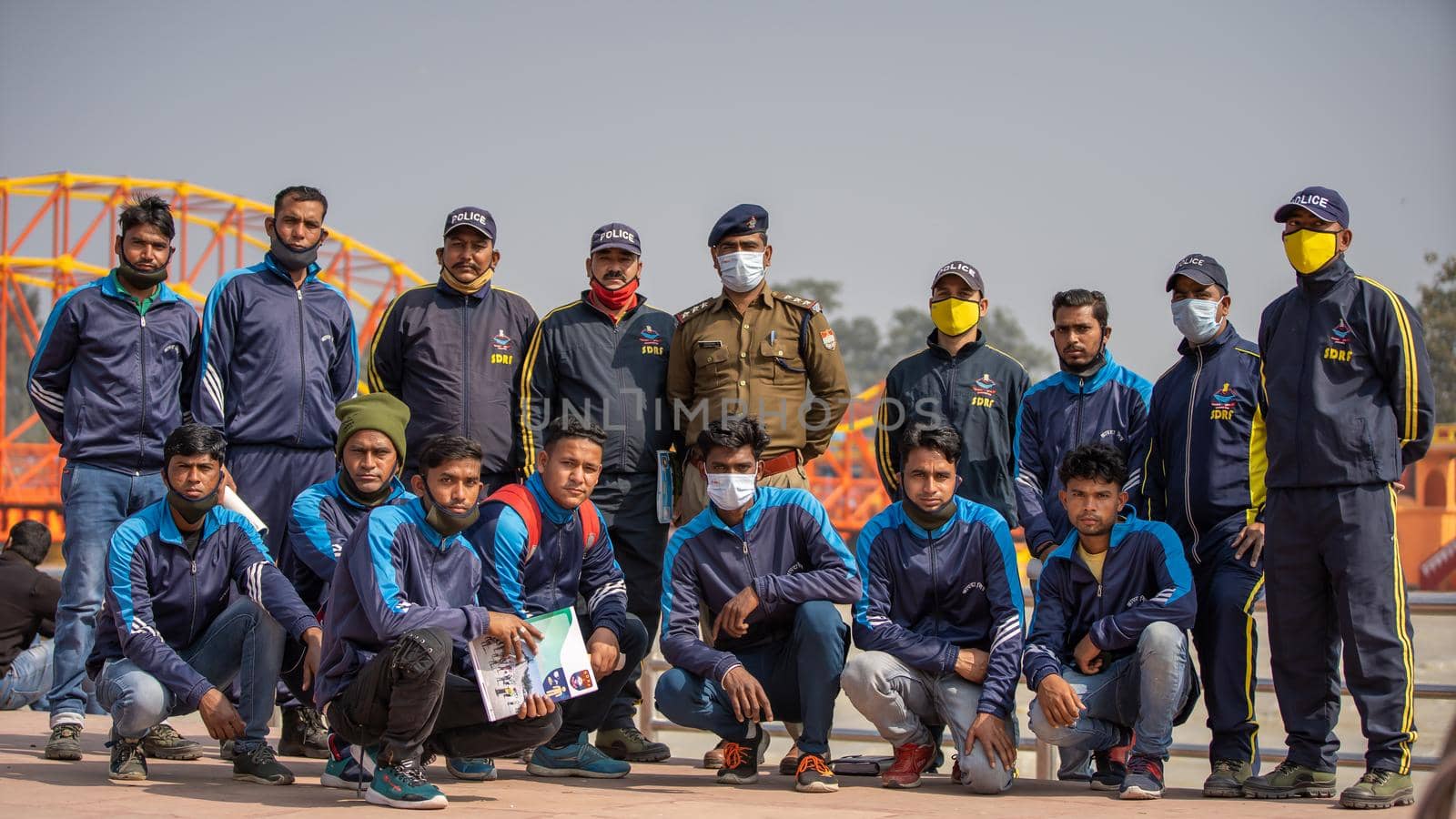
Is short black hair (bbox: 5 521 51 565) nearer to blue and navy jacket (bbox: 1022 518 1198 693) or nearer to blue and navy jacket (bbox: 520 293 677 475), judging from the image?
blue and navy jacket (bbox: 520 293 677 475)

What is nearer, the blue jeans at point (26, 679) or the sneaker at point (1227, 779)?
the sneaker at point (1227, 779)

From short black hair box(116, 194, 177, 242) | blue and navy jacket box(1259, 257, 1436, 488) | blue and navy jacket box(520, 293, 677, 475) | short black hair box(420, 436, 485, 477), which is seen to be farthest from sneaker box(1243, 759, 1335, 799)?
short black hair box(116, 194, 177, 242)

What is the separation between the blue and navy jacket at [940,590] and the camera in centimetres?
558

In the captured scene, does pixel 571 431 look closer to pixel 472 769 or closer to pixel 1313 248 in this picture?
pixel 472 769

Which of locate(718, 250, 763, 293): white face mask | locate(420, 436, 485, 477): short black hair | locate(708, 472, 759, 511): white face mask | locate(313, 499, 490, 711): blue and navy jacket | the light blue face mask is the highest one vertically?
locate(718, 250, 763, 293): white face mask

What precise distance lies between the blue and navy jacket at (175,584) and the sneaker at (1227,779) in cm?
329

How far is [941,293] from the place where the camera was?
256 inches

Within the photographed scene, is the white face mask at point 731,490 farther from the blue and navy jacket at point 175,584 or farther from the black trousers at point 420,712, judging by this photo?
the blue and navy jacket at point 175,584

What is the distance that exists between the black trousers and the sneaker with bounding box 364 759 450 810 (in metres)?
0.03

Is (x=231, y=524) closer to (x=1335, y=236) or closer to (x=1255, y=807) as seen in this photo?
(x=1255, y=807)

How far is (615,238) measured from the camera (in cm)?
654

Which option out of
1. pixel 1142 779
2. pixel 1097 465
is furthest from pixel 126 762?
pixel 1097 465

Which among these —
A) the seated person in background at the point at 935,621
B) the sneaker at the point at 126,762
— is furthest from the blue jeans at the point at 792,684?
the sneaker at the point at 126,762

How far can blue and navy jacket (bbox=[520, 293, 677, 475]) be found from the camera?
6484mm
